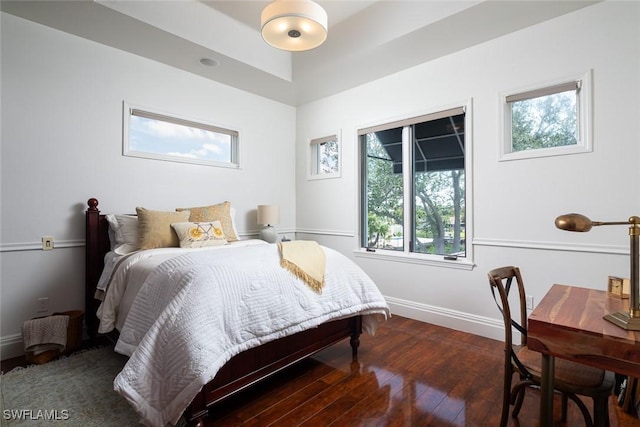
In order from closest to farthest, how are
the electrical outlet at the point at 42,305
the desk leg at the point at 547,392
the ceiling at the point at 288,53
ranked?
the desk leg at the point at 547,392 → the ceiling at the point at 288,53 → the electrical outlet at the point at 42,305

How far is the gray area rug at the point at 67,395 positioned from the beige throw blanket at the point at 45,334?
0.45ft

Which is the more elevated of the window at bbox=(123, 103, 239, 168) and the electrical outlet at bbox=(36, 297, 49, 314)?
the window at bbox=(123, 103, 239, 168)

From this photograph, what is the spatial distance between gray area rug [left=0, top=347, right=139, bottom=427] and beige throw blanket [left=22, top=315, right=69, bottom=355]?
0.45 ft

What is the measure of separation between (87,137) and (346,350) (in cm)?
293

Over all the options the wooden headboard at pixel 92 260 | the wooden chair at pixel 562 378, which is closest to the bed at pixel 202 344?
the wooden headboard at pixel 92 260

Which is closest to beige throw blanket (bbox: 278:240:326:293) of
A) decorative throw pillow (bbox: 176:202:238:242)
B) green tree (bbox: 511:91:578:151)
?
decorative throw pillow (bbox: 176:202:238:242)

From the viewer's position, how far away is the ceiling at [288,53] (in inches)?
98.9

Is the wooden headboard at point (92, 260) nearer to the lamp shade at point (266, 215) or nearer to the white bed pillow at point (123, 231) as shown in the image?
the white bed pillow at point (123, 231)

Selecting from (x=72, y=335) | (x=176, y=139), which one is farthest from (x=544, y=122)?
(x=72, y=335)

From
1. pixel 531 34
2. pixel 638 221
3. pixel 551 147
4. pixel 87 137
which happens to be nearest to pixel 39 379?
pixel 87 137

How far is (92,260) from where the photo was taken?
280 cm

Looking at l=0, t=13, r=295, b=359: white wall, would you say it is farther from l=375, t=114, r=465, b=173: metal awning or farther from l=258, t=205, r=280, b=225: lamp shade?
l=375, t=114, r=465, b=173: metal awning

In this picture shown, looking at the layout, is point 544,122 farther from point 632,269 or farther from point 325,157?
point 325,157

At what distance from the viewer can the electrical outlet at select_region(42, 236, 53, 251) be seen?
2.69 meters
